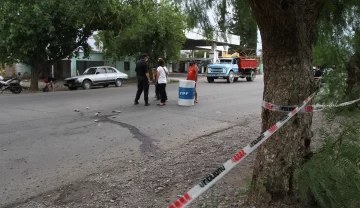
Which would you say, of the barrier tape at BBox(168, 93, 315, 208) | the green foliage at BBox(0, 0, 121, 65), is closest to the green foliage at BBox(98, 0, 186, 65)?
the green foliage at BBox(0, 0, 121, 65)

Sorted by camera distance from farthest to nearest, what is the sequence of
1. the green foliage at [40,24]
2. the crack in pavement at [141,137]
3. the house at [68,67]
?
the house at [68,67]
the green foliage at [40,24]
the crack in pavement at [141,137]

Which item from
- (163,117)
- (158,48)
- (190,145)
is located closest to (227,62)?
(158,48)

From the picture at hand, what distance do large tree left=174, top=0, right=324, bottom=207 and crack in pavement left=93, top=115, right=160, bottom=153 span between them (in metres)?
3.20

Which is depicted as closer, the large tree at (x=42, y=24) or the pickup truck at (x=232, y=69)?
the large tree at (x=42, y=24)

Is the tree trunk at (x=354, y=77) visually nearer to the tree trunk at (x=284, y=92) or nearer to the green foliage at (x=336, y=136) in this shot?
the green foliage at (x=336, y=136)

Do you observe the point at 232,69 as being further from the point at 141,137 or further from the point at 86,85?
the point at 141,137

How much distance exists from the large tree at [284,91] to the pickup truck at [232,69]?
25.2 metres

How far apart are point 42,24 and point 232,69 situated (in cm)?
1661

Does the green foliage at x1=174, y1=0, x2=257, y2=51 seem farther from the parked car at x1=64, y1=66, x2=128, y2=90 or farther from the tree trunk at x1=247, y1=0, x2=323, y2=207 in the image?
the parked car at x1=64, y1=66, x2=128, y2=90

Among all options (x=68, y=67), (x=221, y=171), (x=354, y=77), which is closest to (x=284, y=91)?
(x=221, y=171)

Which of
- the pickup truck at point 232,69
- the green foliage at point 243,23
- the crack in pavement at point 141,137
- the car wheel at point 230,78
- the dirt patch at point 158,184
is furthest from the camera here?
the car wheel at point 230,78

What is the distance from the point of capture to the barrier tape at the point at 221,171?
2.38 meters

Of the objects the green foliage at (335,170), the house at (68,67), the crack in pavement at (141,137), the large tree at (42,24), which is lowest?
the crack in pavement at (141,137)

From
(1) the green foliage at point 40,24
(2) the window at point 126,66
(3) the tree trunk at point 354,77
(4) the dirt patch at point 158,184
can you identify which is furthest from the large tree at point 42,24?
(2) the window at point 126,66
